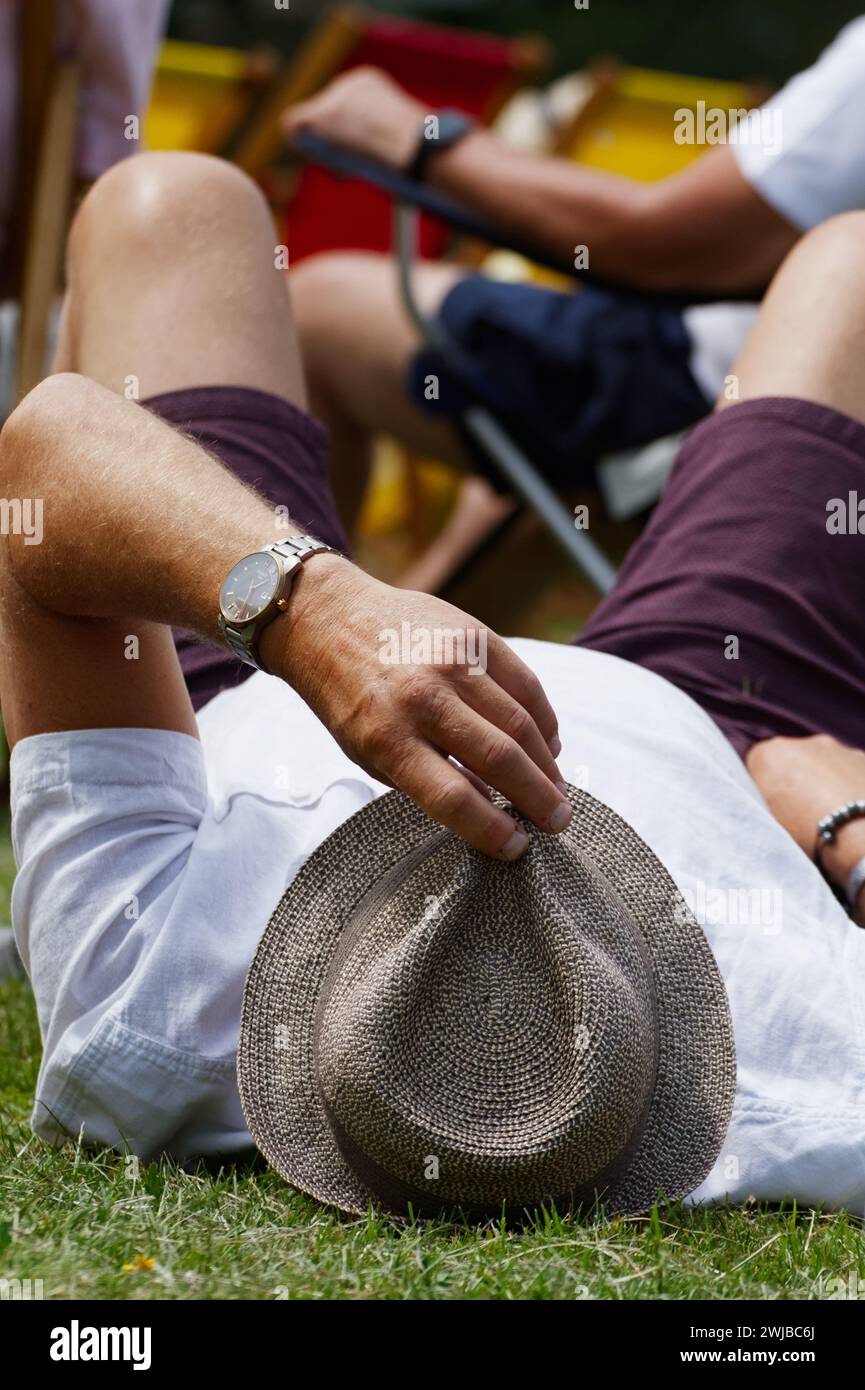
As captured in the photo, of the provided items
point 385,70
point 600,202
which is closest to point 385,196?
point 385,70

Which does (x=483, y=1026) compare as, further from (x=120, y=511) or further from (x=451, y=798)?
(x=120, y=511)

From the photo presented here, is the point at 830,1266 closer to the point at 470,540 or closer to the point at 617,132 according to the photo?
the point at 470,540

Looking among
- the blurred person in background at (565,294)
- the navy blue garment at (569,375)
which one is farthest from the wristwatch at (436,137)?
the navy blue garment at (569,375)

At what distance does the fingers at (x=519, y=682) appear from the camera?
4.13 feet

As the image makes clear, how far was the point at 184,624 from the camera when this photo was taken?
1398 mm

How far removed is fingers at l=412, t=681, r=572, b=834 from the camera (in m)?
1.21

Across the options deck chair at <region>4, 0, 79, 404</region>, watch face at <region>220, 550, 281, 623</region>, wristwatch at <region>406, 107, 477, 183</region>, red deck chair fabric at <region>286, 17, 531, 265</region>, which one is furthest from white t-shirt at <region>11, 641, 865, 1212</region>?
red deck chair fabric at <region>286, 17, 531, 265</region>

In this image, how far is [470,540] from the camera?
11.9 ft

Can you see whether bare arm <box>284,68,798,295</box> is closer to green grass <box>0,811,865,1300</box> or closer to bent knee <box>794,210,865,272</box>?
bent knee <box>794,210,865,272</box>

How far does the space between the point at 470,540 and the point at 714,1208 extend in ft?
7.58

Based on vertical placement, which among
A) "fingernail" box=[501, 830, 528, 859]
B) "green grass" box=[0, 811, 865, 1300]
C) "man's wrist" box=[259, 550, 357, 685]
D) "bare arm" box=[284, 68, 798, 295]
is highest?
"bare arm" box=[284, 68, 798, 295]

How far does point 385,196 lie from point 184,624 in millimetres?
4310

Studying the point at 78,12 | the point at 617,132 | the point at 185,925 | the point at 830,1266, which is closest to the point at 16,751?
the point at 185,925

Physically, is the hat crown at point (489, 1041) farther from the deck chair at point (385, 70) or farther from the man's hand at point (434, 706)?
the deck chair at point (385, 70)
